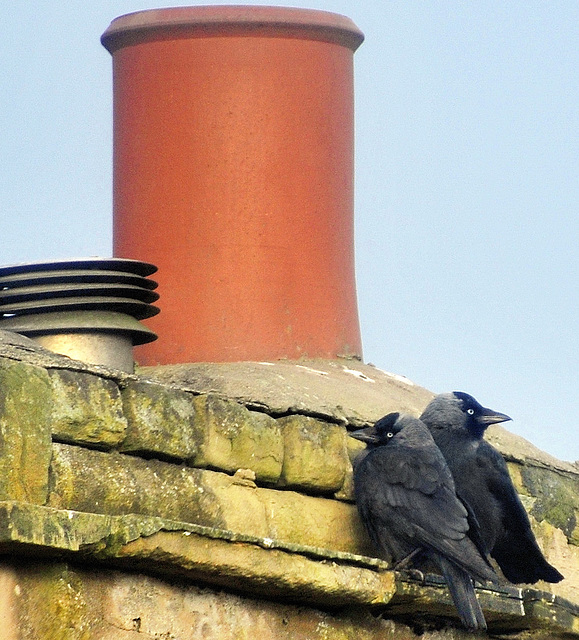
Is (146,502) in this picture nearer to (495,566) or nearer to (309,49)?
(495,566)

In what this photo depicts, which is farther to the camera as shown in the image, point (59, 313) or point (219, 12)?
point (219, 12)

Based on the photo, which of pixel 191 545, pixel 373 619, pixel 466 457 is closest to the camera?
pixel 191 545

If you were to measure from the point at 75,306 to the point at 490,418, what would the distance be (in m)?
1.95

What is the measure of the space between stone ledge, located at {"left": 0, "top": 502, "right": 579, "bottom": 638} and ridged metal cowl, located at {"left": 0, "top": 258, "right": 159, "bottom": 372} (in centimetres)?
113

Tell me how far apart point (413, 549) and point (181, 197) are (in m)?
2.13

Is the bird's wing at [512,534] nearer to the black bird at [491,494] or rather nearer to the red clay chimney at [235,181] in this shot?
the black bird at [491,494]

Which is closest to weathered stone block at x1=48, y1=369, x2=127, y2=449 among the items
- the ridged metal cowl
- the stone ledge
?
the stone ledge

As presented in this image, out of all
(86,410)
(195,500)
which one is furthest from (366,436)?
(86,410)

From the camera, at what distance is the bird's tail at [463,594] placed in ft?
17.6

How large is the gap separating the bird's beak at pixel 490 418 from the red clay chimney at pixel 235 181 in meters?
0.82

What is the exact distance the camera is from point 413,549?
5.63 meters

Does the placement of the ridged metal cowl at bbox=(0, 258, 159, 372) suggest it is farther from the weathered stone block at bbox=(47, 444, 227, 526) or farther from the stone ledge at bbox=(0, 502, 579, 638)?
the stone ledge at bbox=(0, 502, 579, 638)

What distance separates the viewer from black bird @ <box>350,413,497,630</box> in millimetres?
5445

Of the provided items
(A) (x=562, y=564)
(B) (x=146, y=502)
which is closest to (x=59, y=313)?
(B) (x=146, y=502)
